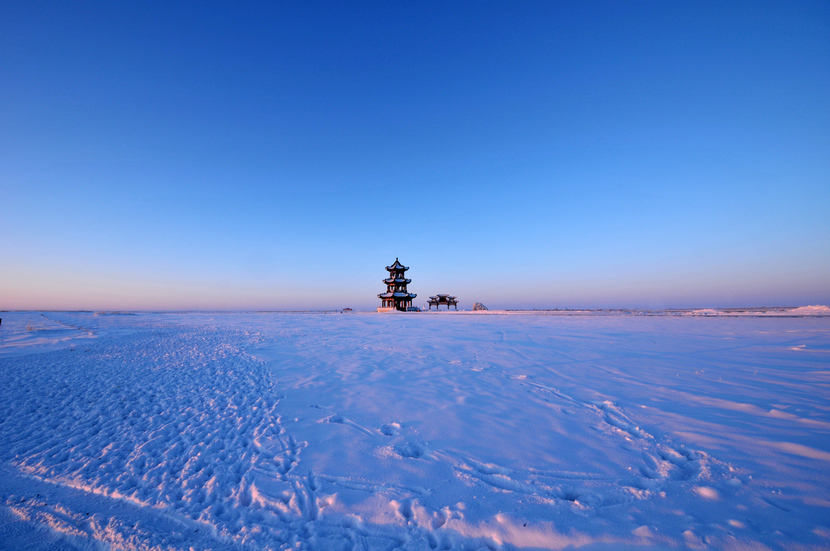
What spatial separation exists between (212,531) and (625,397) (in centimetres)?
730

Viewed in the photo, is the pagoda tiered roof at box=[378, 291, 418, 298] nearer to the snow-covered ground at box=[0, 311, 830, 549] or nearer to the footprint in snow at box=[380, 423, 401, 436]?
the snow-covered ground at box=[0, 311, 830, 549]

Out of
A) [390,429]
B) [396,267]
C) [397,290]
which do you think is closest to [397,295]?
[397,290]

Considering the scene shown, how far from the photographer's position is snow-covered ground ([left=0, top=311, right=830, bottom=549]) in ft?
10.0

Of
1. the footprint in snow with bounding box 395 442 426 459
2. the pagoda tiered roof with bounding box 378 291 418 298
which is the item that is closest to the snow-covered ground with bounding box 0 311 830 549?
the footprint in snow with bounding box 395 442 426 459

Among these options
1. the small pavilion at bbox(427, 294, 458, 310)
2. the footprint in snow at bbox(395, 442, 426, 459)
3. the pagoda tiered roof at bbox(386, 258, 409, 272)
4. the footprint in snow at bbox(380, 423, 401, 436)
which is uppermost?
the pagoda tiered roof at bbox(386, 258, 409, 272)

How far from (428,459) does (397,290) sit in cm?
4932

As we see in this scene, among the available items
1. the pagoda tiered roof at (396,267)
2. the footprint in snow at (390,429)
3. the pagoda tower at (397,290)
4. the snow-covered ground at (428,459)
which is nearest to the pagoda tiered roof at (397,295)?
the pagoda tower at (397,290)

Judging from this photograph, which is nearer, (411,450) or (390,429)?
(411,450)

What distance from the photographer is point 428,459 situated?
435 centimetres

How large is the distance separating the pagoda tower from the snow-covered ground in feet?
143

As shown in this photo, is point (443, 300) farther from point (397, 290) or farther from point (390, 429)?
point (390, 429)

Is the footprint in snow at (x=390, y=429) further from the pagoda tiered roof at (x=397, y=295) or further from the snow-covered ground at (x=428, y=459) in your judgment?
the pagoda tiered roof at (x=397, y=295)

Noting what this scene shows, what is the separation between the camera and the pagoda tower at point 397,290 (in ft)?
173

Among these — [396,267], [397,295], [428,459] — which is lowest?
[428,459]
